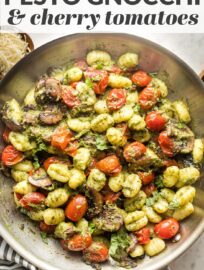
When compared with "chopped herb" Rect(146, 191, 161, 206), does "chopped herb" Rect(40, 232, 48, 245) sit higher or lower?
lower

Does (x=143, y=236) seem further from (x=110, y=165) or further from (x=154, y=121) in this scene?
(x=154, y=121)

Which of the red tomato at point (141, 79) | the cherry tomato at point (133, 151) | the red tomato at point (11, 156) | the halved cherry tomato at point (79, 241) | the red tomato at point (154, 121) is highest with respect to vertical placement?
the red tomato at point (141, 79)

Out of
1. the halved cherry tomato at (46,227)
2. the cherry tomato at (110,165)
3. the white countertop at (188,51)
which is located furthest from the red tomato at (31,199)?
the white countertop at (188,51)

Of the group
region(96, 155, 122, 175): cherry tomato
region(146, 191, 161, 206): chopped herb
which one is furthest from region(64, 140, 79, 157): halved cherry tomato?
region(146, 191, 161, 206): chopped herb

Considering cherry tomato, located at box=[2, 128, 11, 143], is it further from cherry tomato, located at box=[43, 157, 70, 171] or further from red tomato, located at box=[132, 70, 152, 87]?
red tomato, located at box=[132, 70, 152, 87]

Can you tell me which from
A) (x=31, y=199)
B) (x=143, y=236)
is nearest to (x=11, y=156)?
(x=31, y=199)

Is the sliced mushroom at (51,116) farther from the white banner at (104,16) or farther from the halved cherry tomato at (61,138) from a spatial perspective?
the white banner at (104,16)
